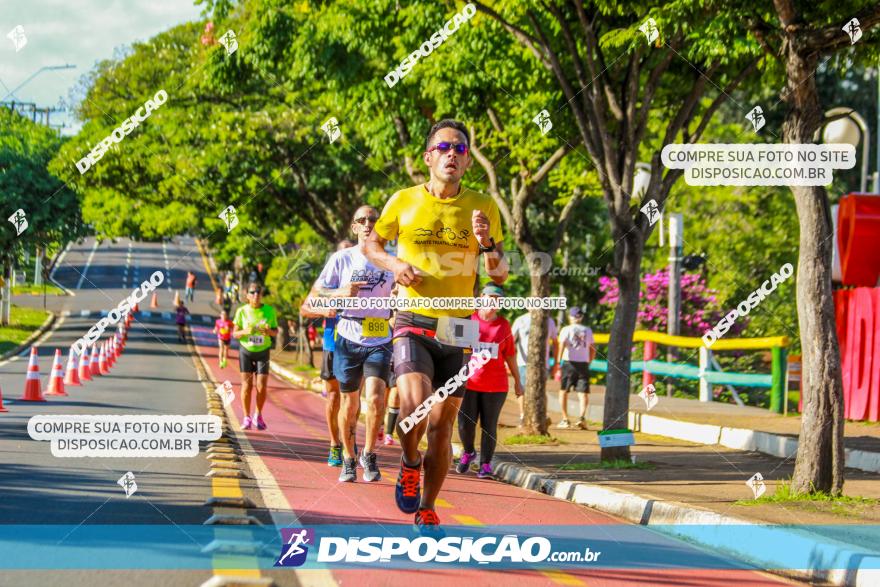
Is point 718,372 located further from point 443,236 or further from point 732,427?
point 443,236

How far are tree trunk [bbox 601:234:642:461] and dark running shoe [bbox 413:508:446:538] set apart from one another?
6.67m

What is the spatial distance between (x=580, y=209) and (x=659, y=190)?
25124 mm

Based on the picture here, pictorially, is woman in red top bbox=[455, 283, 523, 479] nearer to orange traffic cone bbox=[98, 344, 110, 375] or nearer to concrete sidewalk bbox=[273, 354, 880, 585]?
concrete sidewalk bbox=[273, 354, 880, 585]

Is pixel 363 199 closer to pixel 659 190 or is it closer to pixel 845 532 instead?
pixel 659 190

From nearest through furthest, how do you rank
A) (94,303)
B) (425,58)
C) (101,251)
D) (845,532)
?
(845,532)
(425,58)
(94,303)
(101,251)

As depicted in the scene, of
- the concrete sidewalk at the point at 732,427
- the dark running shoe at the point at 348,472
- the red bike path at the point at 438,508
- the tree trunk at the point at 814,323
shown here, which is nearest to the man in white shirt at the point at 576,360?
the concrete sidewalk at the point at 732,427

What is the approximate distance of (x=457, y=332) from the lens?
761 cm

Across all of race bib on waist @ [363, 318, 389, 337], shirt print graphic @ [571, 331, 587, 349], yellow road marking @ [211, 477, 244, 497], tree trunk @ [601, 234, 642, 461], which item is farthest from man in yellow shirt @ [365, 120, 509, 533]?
shirt print graphic @ [571, 331, 587, 349]

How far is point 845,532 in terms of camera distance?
8227mm

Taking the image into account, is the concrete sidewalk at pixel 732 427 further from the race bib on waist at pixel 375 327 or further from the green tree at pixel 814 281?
the race bib on waist at pixel 375 327

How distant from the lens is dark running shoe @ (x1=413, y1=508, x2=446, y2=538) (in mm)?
7402

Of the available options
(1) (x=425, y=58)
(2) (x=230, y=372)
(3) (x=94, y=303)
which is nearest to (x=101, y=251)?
(3) (x=94, y=303)

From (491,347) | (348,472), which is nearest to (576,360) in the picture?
(491,347)

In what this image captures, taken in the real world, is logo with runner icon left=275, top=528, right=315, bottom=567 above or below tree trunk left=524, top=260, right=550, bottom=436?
below
